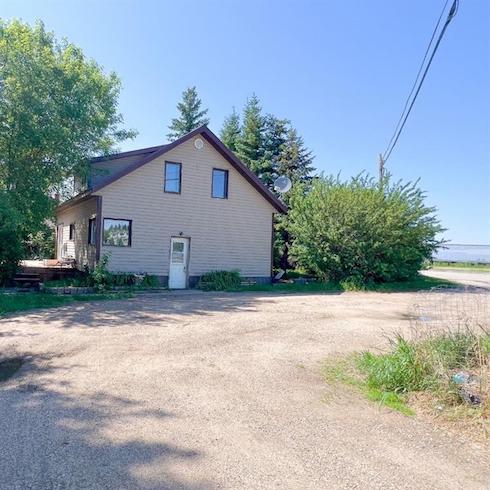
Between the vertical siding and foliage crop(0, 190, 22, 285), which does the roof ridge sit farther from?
foliage crop(0, 190, 22, 285)

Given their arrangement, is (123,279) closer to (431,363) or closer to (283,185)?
(283,185)

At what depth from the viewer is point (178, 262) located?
671 inches

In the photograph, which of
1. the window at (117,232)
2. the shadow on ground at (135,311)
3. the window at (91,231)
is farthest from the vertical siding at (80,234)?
the shadow on ground at (135,311)

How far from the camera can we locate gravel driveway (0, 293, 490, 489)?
3.25m

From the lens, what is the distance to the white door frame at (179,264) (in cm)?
1681

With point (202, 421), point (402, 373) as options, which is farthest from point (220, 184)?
point (202, 421)

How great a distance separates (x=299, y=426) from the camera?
4.18m

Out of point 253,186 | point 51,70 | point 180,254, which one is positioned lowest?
point 180,254

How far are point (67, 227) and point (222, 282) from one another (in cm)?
891

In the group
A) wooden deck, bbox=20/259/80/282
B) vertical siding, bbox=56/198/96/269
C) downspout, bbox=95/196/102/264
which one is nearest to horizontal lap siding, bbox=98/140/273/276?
downspout, bbox=95/196/102/264

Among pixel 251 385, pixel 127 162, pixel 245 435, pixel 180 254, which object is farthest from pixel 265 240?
pixel 245 435

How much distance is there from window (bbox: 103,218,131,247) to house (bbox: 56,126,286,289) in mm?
36

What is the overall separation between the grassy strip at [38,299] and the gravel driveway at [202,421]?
279 cm

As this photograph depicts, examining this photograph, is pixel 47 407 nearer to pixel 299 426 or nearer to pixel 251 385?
pixel 251 385
